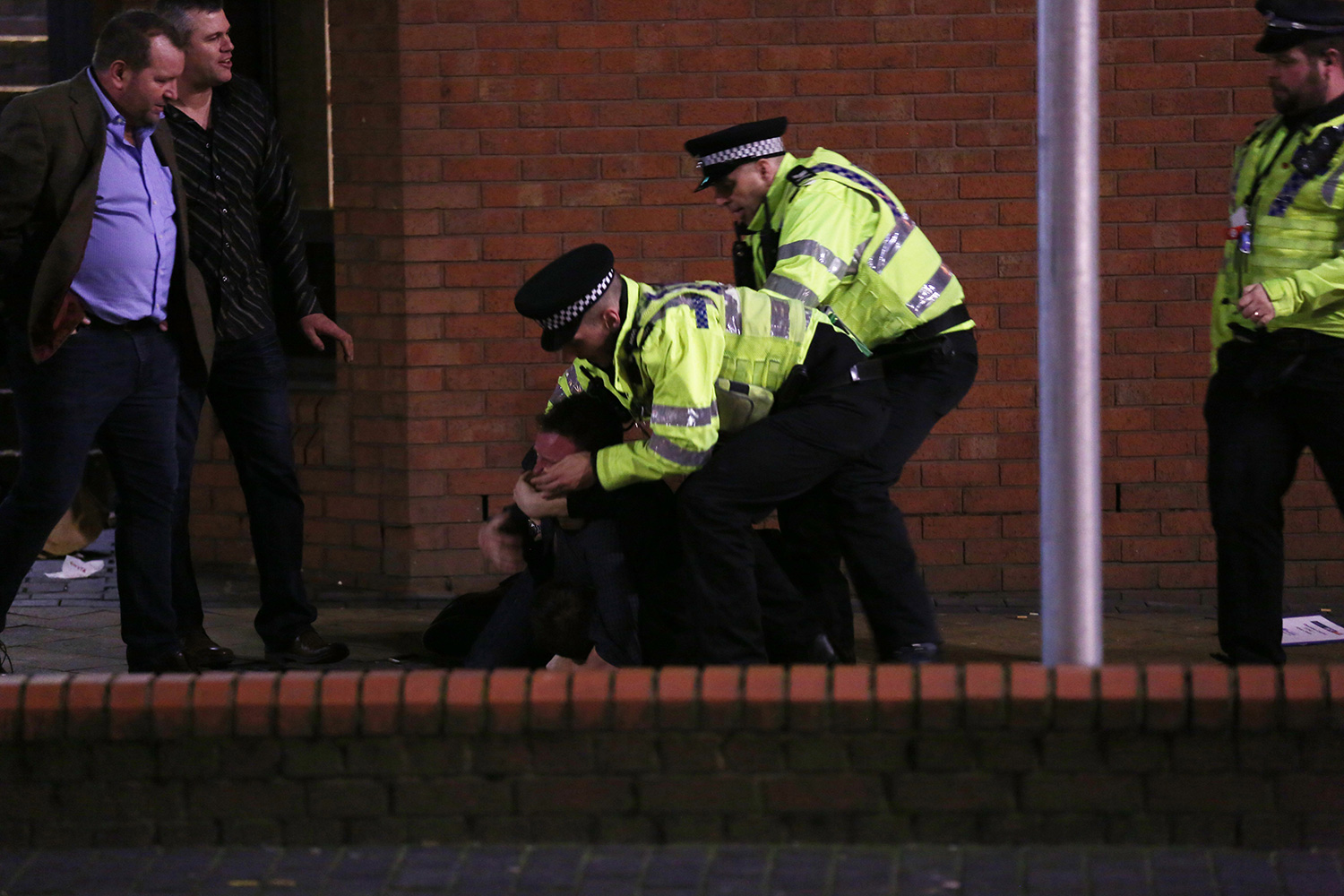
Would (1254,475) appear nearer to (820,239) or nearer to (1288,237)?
(1288,237)

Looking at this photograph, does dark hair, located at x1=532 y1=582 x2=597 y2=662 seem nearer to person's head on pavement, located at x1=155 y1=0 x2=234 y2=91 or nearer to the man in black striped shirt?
the man in black striped shirt

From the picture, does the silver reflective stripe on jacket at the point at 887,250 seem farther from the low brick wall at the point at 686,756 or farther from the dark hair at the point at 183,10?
the dark hair at the point at 183,10

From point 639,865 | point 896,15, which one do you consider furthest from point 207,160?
point 639,865

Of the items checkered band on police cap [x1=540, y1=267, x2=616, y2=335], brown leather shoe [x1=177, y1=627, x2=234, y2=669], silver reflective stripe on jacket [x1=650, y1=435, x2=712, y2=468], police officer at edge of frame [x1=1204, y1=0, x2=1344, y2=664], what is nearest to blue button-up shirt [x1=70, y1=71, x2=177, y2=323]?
brown leather shoe [x1=177, y1=627, x2=234, y2=669]

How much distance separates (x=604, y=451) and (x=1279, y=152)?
2114 mm

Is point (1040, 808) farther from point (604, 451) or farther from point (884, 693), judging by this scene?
point (604, 451)

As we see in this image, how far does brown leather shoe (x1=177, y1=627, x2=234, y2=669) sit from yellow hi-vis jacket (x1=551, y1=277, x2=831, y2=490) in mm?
1535

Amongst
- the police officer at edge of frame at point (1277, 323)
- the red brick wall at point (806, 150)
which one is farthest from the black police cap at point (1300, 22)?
the red brick wall at point (806, 150)

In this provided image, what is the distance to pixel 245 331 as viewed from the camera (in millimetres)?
5828

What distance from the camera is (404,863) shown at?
4.01 m

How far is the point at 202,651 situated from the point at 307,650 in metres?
0.32

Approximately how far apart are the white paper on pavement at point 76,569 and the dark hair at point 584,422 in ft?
9.20

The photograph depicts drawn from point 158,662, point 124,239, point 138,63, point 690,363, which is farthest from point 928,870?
point 138,63

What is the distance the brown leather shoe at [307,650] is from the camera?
5.86 metres
